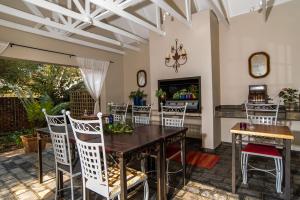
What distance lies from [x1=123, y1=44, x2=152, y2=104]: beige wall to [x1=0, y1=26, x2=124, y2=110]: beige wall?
169 mm

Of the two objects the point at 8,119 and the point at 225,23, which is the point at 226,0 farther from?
the point at 8,119

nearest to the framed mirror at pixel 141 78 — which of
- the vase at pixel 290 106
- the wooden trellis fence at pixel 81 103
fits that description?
the wooden trellis fence at pixel 81 103

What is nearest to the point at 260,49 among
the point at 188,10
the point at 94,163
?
the point at 188,10

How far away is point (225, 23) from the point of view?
4.18m

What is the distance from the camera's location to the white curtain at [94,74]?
5007 mm

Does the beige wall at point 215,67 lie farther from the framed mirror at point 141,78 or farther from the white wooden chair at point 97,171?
the white wooden chair at point 97,171

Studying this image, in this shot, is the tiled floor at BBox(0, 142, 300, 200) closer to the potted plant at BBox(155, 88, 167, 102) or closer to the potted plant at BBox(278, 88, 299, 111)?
the potted plant at BBox(278, 88, 299, 111)

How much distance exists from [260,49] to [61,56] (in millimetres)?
4629

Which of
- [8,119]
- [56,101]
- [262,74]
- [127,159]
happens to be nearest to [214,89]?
[262,74]

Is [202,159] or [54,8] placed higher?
[54,8]

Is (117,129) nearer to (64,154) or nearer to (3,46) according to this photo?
(64,154)

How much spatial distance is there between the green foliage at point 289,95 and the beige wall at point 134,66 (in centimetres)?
336

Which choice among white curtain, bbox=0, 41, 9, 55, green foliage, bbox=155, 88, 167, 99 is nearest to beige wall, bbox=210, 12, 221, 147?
green foliage, bbox=155, 88, 167, 99

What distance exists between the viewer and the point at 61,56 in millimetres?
4500
